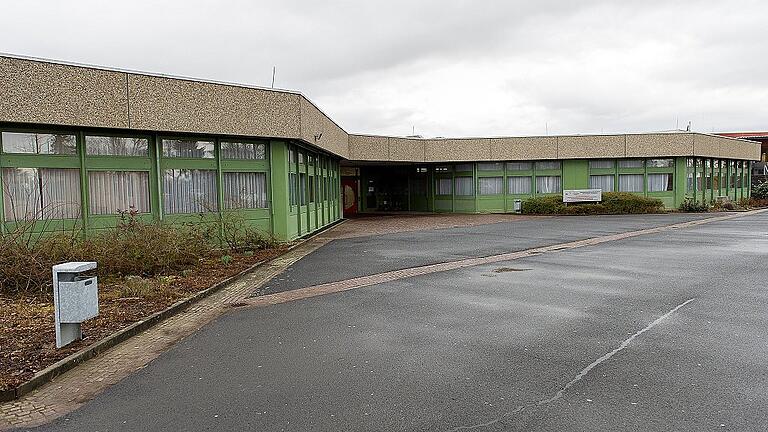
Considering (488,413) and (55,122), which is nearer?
(488,413)

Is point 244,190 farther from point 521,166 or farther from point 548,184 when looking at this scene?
point 548,184

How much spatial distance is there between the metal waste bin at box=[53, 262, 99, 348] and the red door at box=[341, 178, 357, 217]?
30571mm

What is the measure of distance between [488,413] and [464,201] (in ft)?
96.9

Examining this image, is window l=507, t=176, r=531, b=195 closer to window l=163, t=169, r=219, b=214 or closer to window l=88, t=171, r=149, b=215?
window l=163, t=169, r=219, b=214

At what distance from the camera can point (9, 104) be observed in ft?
37.5

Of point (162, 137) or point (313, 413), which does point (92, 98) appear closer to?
point (162, 137)

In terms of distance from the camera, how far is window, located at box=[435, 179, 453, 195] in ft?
112

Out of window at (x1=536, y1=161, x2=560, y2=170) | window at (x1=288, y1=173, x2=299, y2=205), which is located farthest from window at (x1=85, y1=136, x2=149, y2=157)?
window at (x1=536, y1=161, x2=560, y2=170)

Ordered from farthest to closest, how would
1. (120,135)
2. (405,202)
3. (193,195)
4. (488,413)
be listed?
(405,202) → (193,195) → (120,135) → (488,413)

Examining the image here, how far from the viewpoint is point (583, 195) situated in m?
31.0

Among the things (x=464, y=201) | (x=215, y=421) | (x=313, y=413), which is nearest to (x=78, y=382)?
(x=215, y=421)

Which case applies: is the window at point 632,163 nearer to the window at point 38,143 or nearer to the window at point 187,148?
the window at point 187,148

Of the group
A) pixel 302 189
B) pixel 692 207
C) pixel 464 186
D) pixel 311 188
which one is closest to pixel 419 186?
pixel 464 186

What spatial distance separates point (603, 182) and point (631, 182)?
1.40 metres
